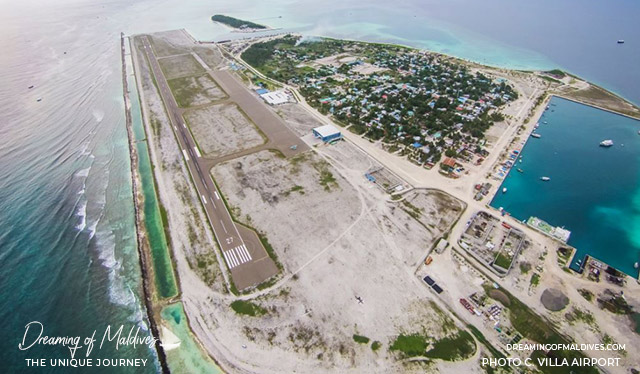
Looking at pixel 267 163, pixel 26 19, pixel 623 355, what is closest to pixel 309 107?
pixel 267 163

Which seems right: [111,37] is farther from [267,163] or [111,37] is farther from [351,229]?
[351,229]

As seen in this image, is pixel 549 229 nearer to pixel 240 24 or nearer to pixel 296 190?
pixel 296 190

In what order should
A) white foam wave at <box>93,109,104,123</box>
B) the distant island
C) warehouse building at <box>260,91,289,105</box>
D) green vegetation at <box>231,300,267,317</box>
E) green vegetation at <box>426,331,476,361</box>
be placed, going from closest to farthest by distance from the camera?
green vegetation at <box>426,331,476,361</box>
green vegetation at <box>231,300,267,317</box>
white foam wave at <box>93,109,104,123</box>
warehouse building at <box>260,91,289,105</box>
the distant island

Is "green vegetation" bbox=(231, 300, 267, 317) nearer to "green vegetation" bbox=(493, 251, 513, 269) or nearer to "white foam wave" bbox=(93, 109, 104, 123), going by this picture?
"green vegetation" bbox=(493, 251, 513, 269)

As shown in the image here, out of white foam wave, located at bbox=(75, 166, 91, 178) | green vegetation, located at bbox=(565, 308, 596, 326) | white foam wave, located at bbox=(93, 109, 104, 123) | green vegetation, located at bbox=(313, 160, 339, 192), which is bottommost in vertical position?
green vegetation, located at bbox=(565, 308, 596, 326)

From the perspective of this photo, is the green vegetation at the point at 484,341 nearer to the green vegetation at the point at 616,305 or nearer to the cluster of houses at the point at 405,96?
the green vegetation at the point at 616,305

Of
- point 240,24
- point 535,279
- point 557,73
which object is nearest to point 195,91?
point 535,279

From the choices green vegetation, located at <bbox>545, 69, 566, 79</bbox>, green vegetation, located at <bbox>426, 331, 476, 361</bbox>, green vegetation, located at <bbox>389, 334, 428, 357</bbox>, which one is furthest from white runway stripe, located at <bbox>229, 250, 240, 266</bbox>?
green vegetation, located at <bbox>545, 69, 566, 79</bbox>
